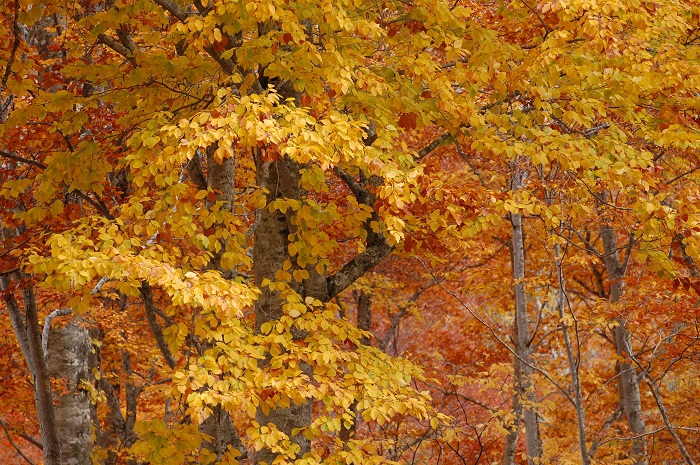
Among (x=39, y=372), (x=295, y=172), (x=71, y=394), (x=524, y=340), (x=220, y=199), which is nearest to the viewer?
(x=39, y=372)

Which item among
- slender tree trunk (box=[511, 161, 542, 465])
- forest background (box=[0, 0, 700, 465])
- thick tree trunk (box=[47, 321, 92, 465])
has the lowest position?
slender tree trunk (box=[511, 161, 542, 465])

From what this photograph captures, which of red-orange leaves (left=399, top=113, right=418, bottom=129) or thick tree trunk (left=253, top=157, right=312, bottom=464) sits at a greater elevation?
red-orange leaves (left=399, top=113, right=418, bottom=129)

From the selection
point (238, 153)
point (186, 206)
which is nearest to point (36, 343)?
point (186, 206)

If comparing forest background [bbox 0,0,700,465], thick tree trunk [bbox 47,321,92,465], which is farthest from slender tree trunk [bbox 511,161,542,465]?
thick tree trunk [bbox 47,321,92,465]

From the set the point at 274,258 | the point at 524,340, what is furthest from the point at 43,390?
the point at 524,340

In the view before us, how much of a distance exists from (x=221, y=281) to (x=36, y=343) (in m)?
2.52

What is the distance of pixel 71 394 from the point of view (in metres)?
8.62

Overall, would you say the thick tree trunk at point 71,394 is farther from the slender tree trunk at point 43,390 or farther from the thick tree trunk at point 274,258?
the thick tree trunk at point 274,258

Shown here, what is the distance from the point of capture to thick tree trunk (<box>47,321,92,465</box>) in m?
8.46

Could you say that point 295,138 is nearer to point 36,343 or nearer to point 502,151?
point 502,151

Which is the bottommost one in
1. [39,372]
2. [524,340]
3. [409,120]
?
[524,340]

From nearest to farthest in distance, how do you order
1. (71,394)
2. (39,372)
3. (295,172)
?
1. (39,372)
2. (295,172)
3. (71,394)

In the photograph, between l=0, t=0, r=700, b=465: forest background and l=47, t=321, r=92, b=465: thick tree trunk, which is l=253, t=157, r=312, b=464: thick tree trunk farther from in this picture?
l=47, t=321, r=92, b=465: thick tree trunk

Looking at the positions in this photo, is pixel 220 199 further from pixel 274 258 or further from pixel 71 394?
pixel 71 394
